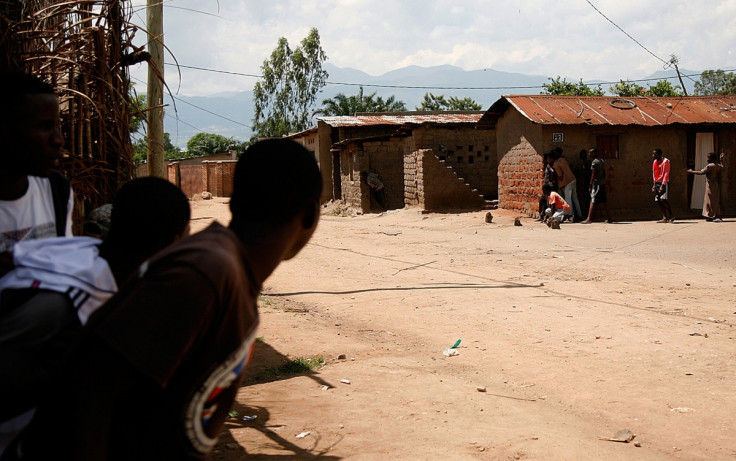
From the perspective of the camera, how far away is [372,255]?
39.1 feet

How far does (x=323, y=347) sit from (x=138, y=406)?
4635mm

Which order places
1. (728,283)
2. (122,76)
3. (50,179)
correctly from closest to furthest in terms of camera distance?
(50,179)
(122,76)
(728,283)

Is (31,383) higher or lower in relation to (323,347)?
higher

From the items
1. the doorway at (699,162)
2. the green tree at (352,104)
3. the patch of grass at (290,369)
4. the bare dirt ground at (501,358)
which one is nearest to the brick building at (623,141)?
the doorway at (699,162)

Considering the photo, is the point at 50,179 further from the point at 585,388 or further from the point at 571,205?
the point at 571,205

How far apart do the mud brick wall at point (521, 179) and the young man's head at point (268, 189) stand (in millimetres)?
15763

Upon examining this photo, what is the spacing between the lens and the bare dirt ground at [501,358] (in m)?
3.88

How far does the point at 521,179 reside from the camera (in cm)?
1784

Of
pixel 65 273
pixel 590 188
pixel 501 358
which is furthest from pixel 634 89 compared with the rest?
pixel 65 273

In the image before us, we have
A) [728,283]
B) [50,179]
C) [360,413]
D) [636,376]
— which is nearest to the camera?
[50,179]

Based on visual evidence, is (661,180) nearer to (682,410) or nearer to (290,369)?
(682,410)

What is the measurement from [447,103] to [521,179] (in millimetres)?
36262

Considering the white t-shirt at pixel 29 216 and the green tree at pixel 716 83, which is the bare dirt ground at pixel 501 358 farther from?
the green tree at pixel 716 83

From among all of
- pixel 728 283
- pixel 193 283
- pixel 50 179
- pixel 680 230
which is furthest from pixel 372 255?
pixel 193 283
